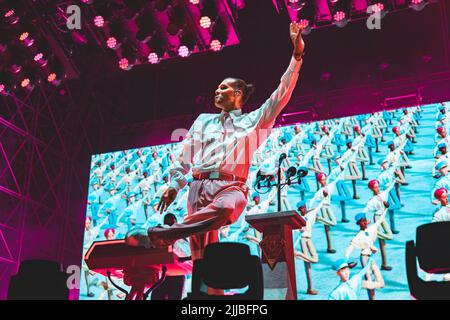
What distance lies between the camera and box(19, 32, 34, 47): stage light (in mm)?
6305

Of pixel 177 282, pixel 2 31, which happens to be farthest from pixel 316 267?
pixel 2 31

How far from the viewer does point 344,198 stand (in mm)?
5469

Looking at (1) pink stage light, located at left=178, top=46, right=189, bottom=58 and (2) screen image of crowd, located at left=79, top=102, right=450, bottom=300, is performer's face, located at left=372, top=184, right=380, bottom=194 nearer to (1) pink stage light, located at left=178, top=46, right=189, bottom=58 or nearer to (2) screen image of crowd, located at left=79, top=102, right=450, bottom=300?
(2) screen image of crowd, located at left=79, top=102, right=450, bottom=300

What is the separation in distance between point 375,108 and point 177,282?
322 cm

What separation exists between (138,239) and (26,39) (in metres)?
4.09

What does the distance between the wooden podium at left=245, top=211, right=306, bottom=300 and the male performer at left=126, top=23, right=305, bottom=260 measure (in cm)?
22

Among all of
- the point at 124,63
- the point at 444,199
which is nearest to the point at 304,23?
the point at 124,63

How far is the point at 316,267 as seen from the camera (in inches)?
205

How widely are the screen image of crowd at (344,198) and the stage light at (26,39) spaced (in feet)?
5.67

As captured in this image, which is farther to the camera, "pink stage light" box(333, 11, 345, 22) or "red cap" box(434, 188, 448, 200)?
"pink stage light" box(333, 11, 345, 22)

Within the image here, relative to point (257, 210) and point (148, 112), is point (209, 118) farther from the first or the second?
point (148, 112)

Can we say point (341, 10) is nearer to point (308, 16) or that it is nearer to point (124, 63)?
point (308, 16)

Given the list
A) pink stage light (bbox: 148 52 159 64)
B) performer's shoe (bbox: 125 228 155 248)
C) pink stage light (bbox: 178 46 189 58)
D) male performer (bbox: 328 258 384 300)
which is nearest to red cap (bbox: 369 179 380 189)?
male performer (bbox: 328 258 384 300)

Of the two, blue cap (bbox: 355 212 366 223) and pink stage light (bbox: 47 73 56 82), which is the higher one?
→ pink stage light (bbox: 47 73 56 82)
